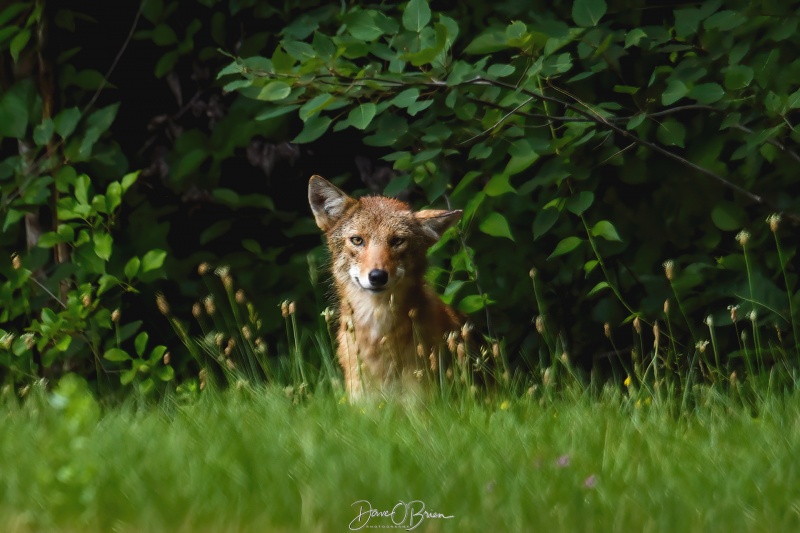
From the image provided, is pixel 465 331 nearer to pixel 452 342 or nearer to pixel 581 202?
pixel 452 342

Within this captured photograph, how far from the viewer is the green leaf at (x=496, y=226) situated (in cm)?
546

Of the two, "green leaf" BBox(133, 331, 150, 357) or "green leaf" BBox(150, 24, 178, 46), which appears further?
"green leaf" BBox(150, 24, 178, 46)

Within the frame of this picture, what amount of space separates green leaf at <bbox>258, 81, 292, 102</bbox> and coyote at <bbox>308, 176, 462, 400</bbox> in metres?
0.97

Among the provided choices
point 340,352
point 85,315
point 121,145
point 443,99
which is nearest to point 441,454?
point 340,352

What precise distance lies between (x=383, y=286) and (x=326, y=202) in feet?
2.27

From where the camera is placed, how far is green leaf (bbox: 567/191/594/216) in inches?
211

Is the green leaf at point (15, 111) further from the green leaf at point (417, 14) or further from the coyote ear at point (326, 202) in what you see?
the green leaf at point (417, 14)

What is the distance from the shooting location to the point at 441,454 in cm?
405

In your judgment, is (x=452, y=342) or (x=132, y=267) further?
(x=132, y=267)

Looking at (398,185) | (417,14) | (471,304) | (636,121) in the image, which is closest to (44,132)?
(398,185)

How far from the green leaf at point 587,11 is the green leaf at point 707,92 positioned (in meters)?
0.52

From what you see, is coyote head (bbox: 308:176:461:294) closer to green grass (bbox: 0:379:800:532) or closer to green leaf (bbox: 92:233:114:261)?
green grass (bbox: 0:379:800:532)
